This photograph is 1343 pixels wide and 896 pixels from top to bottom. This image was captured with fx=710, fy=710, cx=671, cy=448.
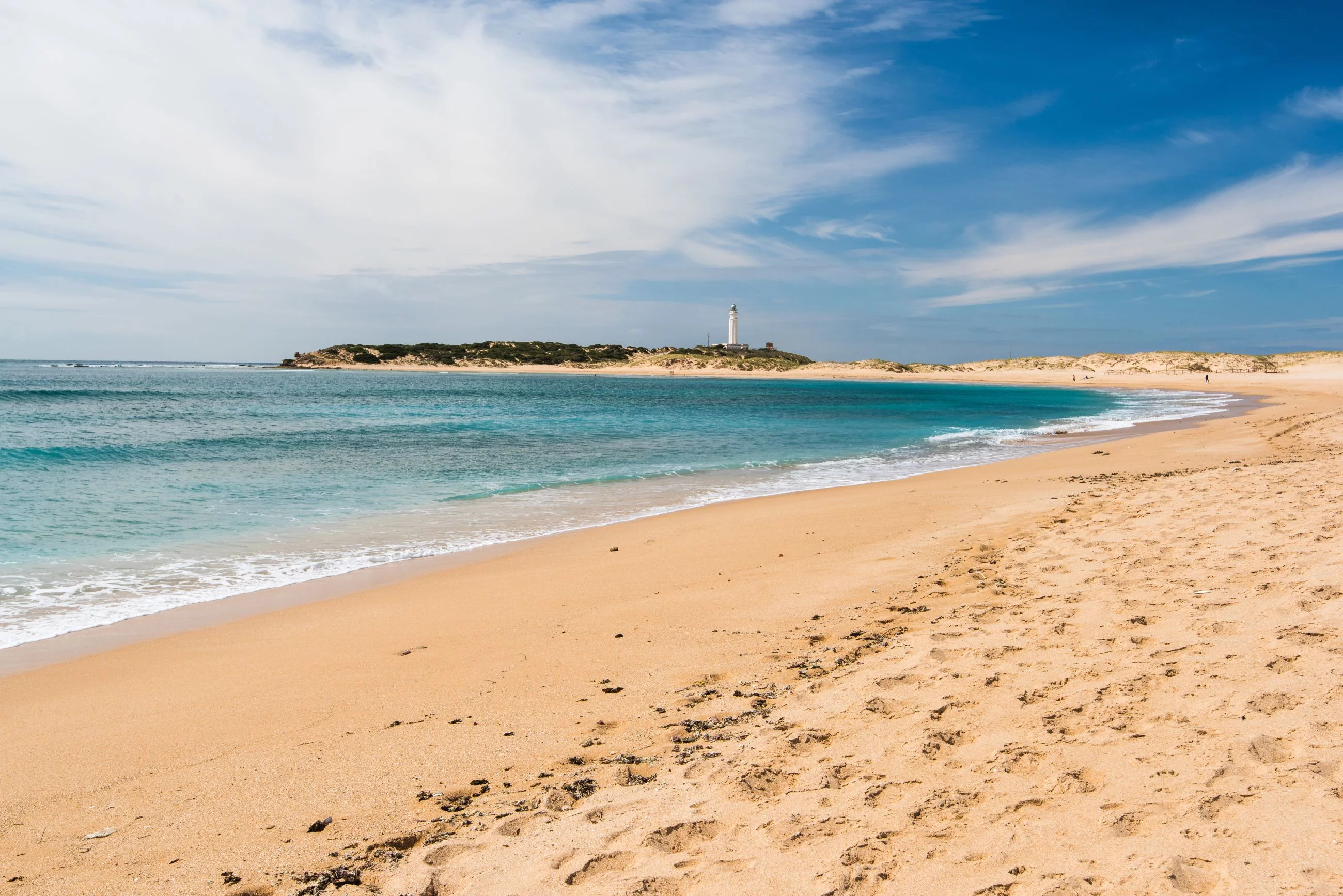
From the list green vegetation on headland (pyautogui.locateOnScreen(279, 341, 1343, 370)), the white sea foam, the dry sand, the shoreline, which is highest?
green vegetation on headland (pyautogui.locateOnScreen(279, 341, 1343, 370))

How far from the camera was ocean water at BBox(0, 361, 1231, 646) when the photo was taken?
894cm

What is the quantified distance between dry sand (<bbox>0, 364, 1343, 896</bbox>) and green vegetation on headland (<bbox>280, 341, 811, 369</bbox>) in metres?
119

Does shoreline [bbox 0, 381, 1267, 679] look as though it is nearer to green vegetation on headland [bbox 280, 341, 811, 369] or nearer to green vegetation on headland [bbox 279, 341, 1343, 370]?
green vegetation on headland [bbox 279, 341, 1343, 370]

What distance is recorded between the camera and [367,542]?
10.4 meters

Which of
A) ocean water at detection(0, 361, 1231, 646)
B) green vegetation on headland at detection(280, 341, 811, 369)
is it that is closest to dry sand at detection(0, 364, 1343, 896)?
ocean water at detection(0, 361, 1231, 646)

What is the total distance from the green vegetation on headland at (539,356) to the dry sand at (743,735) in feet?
389

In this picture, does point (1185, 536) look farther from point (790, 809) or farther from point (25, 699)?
point (25, 699)

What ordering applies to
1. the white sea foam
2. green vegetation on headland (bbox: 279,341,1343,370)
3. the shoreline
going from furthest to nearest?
green vegetation on headland (bbox: 279,341,1343,370)
the white sea foam
the shoreline

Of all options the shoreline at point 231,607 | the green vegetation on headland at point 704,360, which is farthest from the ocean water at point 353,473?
the green vegetation on headland at point 704,360

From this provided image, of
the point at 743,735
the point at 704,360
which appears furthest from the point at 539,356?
the point at 743,735

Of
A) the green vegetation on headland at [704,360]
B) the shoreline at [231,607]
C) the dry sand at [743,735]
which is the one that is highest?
the green vegetation on headland at [704,360]

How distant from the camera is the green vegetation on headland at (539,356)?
129000 millimetres

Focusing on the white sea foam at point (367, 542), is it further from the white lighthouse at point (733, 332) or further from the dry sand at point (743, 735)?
the white lighthouse at point (733, 332)

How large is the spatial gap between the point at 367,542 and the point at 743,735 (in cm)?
804
